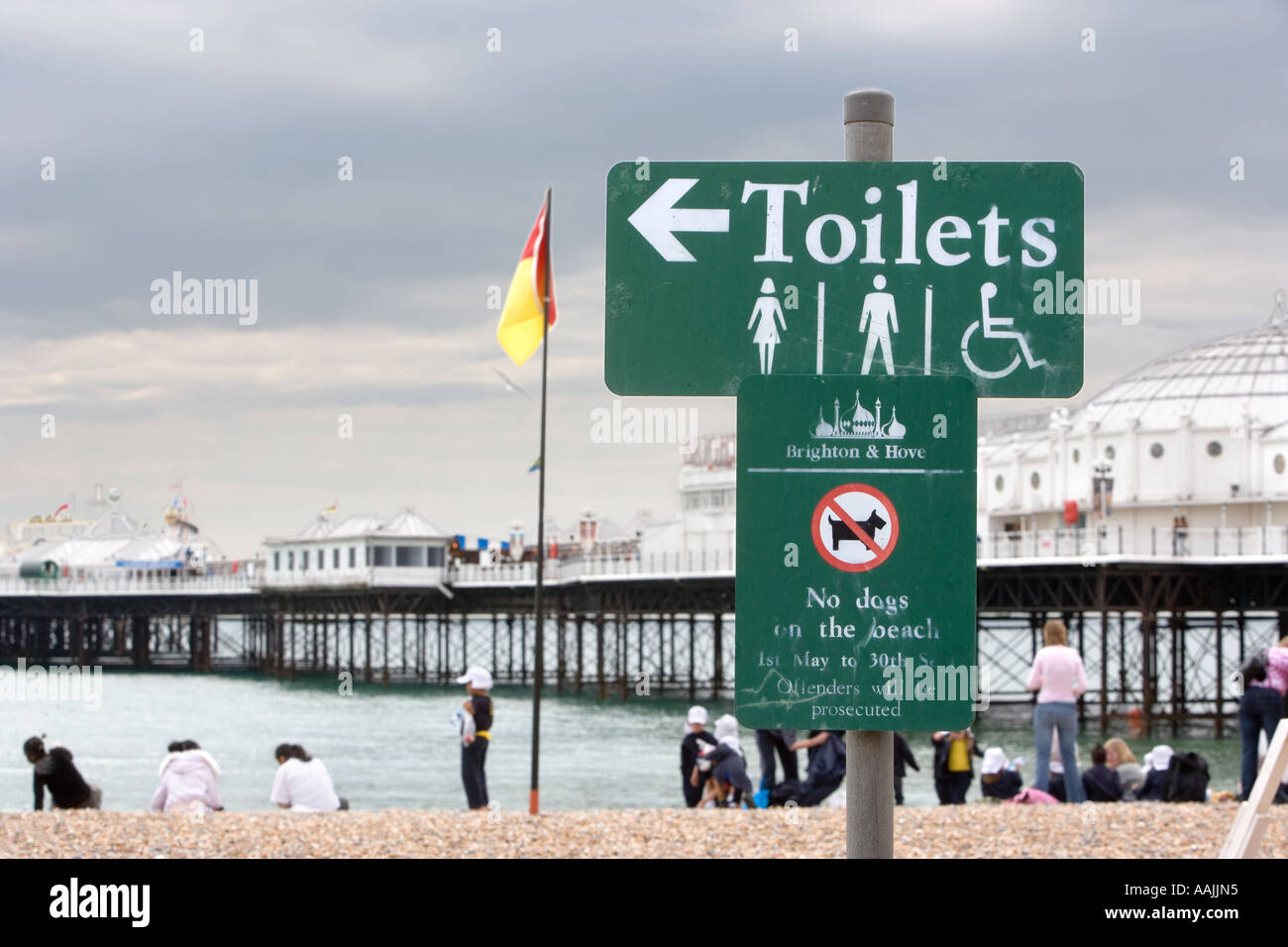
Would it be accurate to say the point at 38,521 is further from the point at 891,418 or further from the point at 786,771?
the point at 891,418

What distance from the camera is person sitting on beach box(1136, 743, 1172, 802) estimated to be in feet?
44.3

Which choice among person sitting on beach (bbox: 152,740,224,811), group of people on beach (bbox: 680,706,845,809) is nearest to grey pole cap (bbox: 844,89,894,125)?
group of people on beach (bbox: 680,706,845,809)

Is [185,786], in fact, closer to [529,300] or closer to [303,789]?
[303,789]

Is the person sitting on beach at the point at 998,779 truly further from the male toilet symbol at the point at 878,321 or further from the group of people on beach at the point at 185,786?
the male toilet symbol at the point at 878,321

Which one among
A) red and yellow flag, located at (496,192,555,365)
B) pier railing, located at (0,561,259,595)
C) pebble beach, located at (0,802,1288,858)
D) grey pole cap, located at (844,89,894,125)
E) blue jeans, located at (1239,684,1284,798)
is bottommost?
pier railing, located at (0,561,259,595)

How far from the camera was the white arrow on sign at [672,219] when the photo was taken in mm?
3367

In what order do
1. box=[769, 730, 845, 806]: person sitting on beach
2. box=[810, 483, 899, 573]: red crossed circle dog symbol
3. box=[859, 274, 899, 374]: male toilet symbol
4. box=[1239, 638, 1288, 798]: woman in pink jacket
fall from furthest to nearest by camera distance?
box=[769, 730, 845, 806]: person sitting on beach → box=[1239, 638, 1288, 798]: woman in pink jacket → box=[859, 274, 899, 374]: male toilet symbol → box=[810, 483, 899, 573]: red crossed circle dog symbol

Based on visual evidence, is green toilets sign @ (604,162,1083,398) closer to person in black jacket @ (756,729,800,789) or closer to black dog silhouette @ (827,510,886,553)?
black dog silhouette @ (827,510,886,553)

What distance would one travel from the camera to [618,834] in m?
9.34

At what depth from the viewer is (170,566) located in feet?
311

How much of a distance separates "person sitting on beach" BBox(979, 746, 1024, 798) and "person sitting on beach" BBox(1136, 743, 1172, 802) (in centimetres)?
157

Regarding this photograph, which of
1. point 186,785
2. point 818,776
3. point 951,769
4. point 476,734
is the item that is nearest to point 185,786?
point 186,785

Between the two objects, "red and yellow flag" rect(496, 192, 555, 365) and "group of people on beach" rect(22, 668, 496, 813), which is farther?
"red and yellow flag" rect(496, 192, 555, 365)
